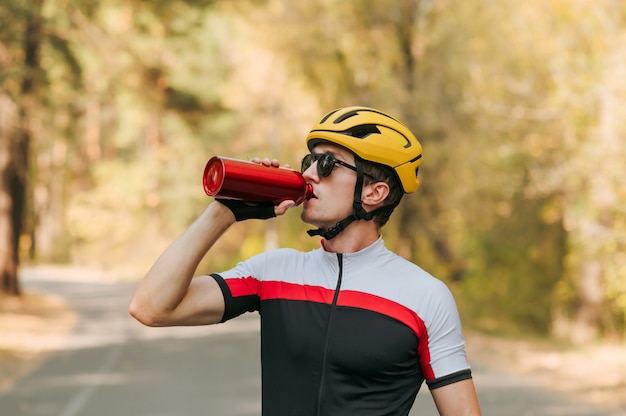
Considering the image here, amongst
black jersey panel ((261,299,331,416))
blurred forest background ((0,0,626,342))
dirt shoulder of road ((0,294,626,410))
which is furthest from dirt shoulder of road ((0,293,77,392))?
black jersey panel ((261,299,331,416))

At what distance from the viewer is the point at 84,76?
74.7 feet

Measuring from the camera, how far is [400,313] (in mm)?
2955

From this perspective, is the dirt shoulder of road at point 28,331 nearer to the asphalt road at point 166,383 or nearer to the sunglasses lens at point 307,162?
the asphalt road at point 166,383

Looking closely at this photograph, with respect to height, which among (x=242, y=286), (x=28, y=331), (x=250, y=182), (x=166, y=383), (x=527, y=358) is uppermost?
(x=28, y=331)

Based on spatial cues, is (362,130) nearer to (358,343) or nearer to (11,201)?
(358,343)

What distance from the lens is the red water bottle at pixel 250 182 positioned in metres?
2.88

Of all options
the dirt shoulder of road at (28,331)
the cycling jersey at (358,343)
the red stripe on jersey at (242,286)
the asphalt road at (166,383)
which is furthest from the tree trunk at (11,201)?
the cycling jersey at (358,343)

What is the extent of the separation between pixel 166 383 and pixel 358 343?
33.1ft

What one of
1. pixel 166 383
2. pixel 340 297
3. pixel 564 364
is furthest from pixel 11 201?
pixel 340 297

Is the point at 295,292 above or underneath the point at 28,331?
underneath

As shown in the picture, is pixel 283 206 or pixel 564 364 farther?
pixel 564 364

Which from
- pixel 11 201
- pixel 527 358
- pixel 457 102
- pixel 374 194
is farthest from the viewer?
pixel 11 201

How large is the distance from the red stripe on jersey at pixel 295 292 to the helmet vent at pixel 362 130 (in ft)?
1.58

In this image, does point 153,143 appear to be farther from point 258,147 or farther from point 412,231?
point 412,231
